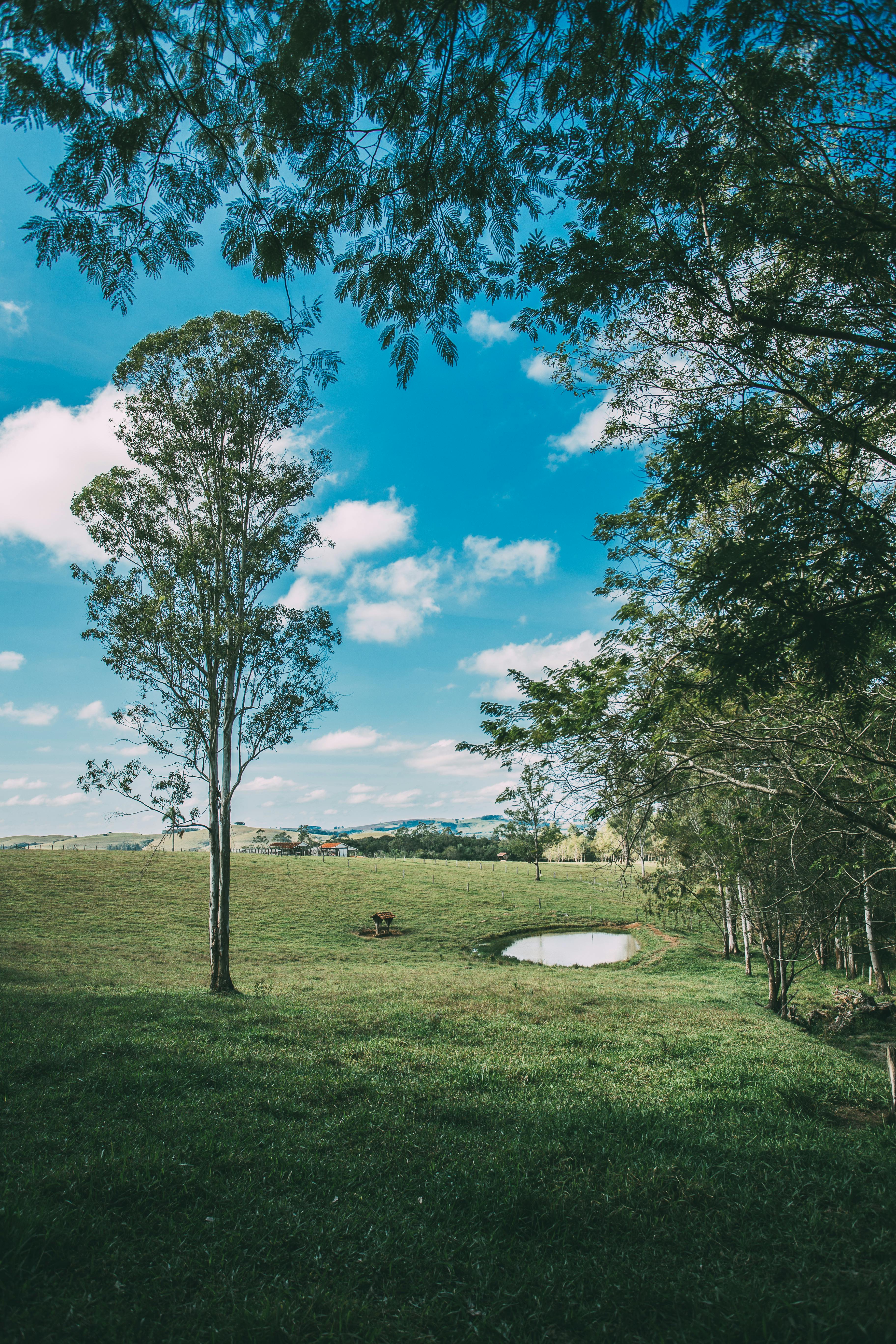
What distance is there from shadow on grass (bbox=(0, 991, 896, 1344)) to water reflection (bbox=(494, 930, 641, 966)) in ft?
77.6

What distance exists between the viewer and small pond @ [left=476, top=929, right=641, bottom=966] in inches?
1192

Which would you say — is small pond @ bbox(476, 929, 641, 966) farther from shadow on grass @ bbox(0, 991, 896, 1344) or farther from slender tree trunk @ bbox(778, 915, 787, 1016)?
shadow on grass @ bbox(0, 991, 896, 1344)

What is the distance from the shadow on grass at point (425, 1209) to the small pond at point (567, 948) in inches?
930

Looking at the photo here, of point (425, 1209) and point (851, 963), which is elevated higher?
point (425, 1209)

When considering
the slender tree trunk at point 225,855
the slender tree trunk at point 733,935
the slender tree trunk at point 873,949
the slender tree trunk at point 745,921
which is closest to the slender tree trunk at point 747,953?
the slender tree trunk at point 745,921

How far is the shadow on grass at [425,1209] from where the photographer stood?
3.25 m

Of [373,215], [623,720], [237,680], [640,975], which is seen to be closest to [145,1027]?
[237,680]

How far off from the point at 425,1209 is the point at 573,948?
33820mm

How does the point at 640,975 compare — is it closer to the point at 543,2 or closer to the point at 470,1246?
the point at 470,1246

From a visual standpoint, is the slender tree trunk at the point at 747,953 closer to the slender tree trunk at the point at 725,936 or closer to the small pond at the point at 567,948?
the slender tree trunk at the point at 725,936

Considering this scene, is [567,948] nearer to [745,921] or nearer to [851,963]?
[851,963]

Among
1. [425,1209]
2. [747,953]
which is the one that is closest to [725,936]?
[747,953]

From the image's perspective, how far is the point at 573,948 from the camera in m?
34.6

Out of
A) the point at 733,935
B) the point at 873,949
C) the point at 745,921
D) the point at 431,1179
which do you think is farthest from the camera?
the point at 733,935
